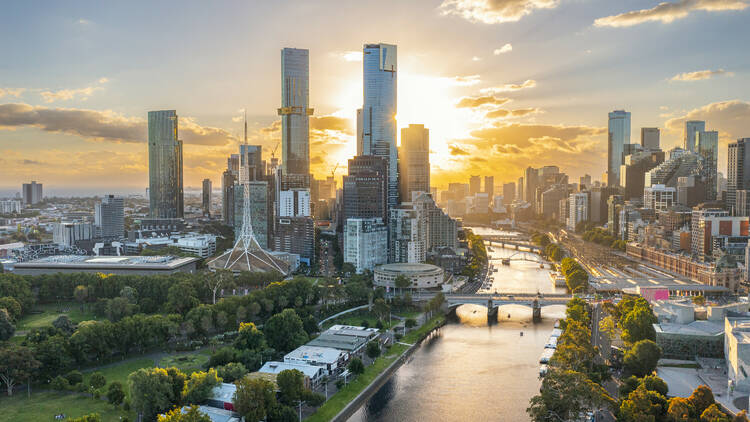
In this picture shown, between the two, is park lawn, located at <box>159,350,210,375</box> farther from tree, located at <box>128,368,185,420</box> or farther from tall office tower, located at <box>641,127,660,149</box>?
tall office tower, located at <box>641,127,660,149</box>

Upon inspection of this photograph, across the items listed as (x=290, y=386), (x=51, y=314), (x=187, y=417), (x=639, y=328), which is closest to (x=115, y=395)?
(x=187, y=417)

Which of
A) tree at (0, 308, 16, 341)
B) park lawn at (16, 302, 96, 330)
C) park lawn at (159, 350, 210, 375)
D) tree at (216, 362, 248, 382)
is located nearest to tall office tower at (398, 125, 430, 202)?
park lawn at (16, 302, 96, 330)

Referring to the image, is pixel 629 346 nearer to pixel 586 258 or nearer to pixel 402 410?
pixel 402 410

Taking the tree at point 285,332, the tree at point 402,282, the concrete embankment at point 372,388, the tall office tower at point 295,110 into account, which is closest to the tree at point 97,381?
the tree at point 285,332

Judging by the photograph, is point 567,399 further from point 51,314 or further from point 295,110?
point 295,110

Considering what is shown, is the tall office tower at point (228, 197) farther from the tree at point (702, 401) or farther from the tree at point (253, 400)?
the tree at point (702, 401)

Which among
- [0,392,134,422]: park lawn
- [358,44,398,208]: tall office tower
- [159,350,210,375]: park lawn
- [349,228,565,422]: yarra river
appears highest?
[358,44,398,208]: tall office tower
